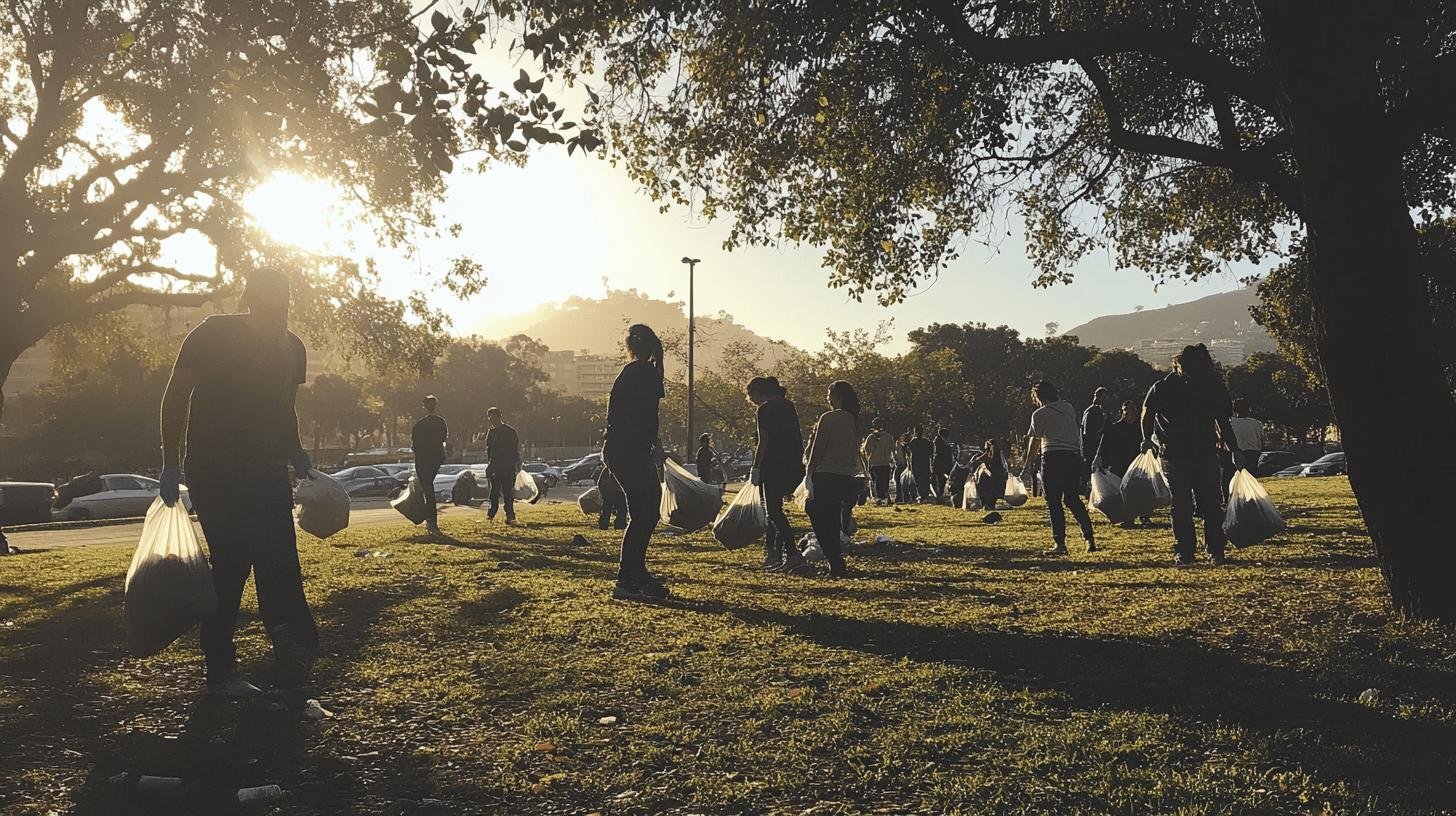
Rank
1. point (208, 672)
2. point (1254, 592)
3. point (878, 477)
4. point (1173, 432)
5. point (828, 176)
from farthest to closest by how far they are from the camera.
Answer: point (878, 477) < point (828, 176) < point (1173, 432) < point (1254, 592) < point (208, 672)

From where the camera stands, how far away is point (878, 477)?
68.3 ft

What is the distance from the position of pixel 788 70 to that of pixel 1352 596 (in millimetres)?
5998

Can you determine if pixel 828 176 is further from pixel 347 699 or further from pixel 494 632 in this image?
pixel 347 699

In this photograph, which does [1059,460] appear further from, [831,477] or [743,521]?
[743,521]

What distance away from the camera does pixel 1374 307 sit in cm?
509

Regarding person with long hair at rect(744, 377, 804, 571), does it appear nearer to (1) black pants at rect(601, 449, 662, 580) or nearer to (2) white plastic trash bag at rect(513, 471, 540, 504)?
(1) black pants at rect(601, 449, 662, 580)

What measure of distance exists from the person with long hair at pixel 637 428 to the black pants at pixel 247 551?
2.81 m

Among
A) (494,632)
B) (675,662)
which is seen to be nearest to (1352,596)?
(675,662)

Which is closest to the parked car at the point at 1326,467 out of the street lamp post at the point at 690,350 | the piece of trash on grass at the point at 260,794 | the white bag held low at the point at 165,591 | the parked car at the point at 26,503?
the street lamp post at the point at 690,350

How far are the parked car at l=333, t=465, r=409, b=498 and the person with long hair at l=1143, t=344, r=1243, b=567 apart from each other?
34.1 m

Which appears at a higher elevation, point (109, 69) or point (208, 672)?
point (109, 69)

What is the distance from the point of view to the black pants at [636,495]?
23.7 feet

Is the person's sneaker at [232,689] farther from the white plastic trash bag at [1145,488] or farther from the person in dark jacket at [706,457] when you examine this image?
the person in dark jacket at [706,457]

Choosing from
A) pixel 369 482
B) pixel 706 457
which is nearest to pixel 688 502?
pixel 706 457
